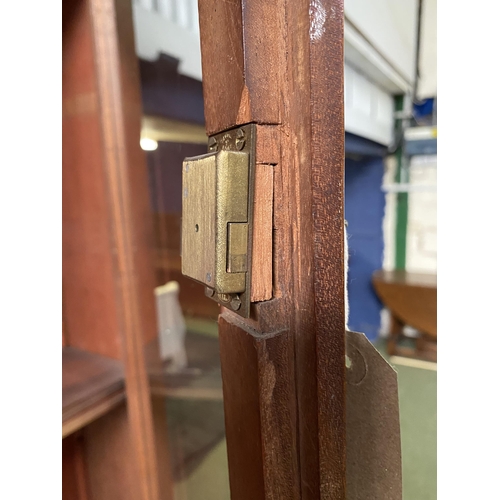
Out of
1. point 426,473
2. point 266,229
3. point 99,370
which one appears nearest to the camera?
point 266,229

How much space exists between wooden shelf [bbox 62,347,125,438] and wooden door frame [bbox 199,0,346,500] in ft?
Answer: 1.19

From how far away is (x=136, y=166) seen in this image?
64 cm

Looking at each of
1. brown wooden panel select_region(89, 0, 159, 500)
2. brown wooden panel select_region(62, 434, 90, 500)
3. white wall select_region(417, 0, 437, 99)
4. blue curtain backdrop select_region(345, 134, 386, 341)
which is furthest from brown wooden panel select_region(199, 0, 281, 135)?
blue curtain backdrop select_region(345, 134, 386, 341)

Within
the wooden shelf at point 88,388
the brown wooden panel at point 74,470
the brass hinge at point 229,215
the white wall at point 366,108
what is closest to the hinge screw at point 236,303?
the brass hinge at point 229,215

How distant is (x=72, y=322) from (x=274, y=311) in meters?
0.56

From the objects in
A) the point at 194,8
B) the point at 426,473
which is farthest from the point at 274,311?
the point at 426,473

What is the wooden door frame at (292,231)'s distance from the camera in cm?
23

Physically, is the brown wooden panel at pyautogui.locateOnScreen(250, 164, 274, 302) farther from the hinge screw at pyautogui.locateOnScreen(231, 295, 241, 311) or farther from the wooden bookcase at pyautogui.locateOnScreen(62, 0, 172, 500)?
the wooden bookcase at pyautogui.locateOnScreen(62, 0, 172, 500)

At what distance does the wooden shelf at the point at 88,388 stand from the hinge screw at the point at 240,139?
467 mm

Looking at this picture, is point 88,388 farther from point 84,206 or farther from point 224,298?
point 224,298

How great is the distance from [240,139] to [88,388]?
0.49 metres

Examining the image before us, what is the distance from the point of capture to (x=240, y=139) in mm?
237

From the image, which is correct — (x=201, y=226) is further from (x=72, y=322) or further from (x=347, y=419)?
(x=72, y=322)

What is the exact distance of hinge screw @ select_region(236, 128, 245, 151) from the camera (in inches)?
9.2
